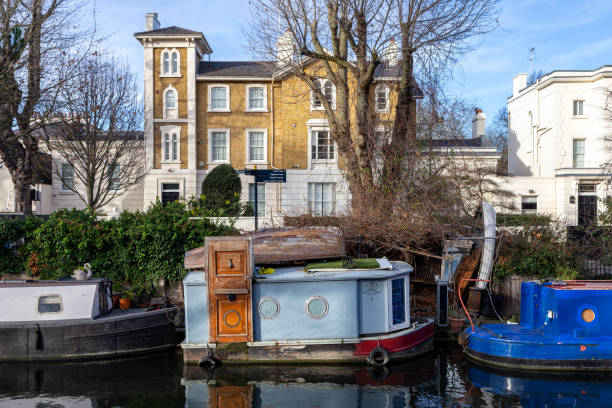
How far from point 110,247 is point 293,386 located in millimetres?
7860

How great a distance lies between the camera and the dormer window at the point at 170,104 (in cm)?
2981

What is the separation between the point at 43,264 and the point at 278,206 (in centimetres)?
1580

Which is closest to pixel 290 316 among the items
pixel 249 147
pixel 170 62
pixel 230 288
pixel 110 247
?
pixel 230 288

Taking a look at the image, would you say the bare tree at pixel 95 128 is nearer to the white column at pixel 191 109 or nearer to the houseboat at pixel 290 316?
the white column at pixel 191 109

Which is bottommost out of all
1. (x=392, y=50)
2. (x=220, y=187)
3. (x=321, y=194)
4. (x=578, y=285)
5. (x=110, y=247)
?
(x=578, y=285)

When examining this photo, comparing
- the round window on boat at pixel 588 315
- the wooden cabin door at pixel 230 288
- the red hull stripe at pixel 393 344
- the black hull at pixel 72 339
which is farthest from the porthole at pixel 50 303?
the round window on boat at pixel 588 315

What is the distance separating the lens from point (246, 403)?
9328 millimetres

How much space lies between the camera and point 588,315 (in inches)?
430

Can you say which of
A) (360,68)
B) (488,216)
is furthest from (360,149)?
(488,216)

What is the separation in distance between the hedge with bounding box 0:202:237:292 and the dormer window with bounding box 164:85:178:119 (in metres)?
15.5

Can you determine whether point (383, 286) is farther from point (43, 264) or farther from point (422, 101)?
point (422, 101)

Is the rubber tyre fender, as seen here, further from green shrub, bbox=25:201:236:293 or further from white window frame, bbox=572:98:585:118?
white window frame, bbox=572:98:585:118

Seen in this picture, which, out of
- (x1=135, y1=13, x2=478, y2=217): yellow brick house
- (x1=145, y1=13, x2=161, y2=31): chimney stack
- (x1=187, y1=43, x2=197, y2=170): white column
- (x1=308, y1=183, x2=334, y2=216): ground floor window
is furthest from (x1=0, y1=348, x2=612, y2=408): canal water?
(x1=145, y1=13, x2=161, y2=31): chimney stack

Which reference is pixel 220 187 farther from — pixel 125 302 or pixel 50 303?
pixel 50 303
